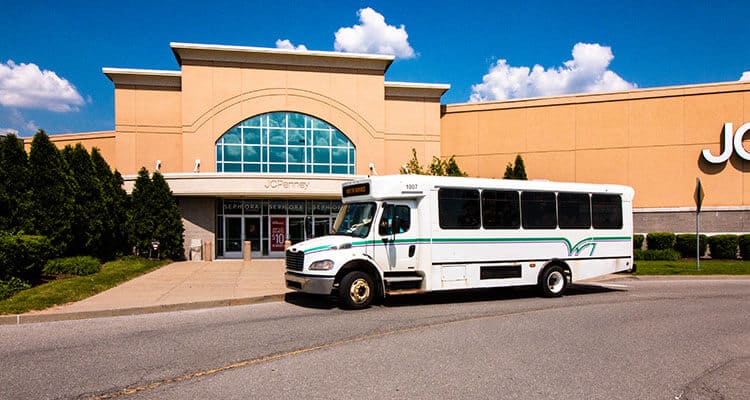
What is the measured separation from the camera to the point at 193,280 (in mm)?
17828

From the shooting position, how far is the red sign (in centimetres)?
3078

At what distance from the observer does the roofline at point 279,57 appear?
30609 mm

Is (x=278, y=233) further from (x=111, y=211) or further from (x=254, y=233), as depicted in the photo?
(x=111, y=211)

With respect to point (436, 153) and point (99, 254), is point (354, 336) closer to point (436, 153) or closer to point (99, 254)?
point (99, 254)

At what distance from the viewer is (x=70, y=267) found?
1789 cm

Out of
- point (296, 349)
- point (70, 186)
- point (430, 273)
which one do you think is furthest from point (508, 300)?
point (70, 186)

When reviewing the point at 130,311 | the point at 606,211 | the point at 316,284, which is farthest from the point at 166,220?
the point at 606,211

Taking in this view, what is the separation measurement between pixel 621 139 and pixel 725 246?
25.2 ft

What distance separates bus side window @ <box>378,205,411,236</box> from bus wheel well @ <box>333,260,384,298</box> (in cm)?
77

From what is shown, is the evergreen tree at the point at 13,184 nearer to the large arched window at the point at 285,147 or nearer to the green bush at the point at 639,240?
the large arched window at the point at 285,147

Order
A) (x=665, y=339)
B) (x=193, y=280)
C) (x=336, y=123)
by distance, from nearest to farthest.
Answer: (x=665, y=339) → (x=193, y=280) → (x=336, y=123)

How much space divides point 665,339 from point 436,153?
25.4m

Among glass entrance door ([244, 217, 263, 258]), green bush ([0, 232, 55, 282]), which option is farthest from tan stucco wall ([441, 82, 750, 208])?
green bush ([0, 232, 55, 282])

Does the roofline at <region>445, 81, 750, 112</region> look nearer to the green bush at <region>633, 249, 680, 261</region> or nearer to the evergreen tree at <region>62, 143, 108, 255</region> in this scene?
the green bush at <region>633, 249, 680, 261</region>
